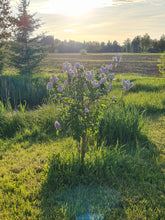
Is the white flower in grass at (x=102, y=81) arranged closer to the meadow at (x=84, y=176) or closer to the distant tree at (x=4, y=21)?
the meadow at (x=84, y=176)

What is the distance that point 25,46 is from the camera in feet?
45.1

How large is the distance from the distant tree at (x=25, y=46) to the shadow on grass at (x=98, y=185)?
11.0 metres

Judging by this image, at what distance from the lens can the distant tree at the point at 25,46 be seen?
13.2 metres

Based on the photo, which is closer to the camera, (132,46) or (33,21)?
(33,21)

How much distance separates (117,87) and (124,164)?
6699 mm

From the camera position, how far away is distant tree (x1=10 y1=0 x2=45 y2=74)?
1323cm

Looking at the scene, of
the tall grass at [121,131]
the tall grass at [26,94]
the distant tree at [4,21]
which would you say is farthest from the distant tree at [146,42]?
the tall grass at [121,131]

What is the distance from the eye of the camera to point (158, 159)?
4.04m

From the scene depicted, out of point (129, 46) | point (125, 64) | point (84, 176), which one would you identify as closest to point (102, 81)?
point (84, 176)

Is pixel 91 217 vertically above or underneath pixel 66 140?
underneath

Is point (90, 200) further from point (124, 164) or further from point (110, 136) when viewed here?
point (110, 136)

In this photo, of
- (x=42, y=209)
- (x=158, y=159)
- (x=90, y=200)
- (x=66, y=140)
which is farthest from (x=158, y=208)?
(x=66, y=140)

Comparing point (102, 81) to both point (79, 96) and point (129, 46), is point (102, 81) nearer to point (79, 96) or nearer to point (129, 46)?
point (79, 96)

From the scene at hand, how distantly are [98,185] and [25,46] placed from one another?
12.6 metres
